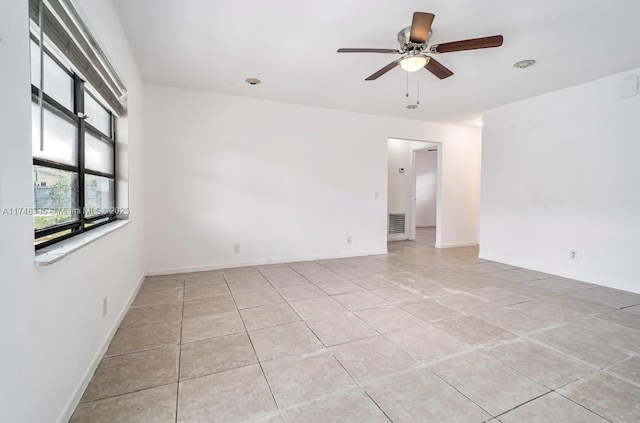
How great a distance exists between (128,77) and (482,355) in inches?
153

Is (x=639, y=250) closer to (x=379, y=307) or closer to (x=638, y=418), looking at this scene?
(x=638, y=418)

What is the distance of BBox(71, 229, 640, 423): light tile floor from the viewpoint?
1556 millimetres

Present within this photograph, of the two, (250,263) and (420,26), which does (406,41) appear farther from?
(250,263)

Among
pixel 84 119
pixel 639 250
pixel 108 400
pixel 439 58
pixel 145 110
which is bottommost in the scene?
pixel 108 400

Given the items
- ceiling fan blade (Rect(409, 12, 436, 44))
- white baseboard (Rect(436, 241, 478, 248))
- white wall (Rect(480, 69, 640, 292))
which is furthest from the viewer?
white baseboard (Rect(436, 241, 478, 248))

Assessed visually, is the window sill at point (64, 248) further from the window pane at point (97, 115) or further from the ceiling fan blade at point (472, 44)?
the ceiling fan blade at point (472, 44)

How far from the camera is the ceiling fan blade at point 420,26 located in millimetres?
2029

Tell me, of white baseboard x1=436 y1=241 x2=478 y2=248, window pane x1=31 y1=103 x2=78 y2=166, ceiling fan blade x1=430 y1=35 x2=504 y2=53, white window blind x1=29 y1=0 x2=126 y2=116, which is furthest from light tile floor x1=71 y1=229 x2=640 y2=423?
white baseboard x1=436 y1=241 x2=478 y2=248

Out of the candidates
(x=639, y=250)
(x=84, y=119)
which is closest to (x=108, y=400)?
(x=84, y=119)

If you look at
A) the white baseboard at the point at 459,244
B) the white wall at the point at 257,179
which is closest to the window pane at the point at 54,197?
the white wall at the point at 257,179

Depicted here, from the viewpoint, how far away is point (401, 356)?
6.72ft

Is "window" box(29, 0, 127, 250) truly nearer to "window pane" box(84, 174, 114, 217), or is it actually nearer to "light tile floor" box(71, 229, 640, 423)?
"window pane" box(84, 174, 114, 217)

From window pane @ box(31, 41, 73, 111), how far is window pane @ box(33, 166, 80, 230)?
42 cm

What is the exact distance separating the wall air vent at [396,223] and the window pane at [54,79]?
6.19m
